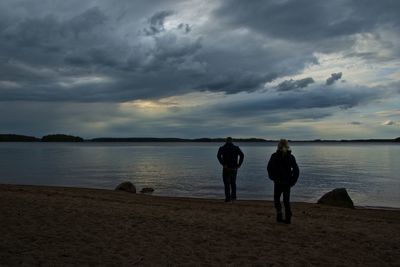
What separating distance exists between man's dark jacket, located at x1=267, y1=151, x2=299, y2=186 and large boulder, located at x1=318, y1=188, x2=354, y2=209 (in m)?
9.41

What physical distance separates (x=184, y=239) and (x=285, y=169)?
3.05 metres

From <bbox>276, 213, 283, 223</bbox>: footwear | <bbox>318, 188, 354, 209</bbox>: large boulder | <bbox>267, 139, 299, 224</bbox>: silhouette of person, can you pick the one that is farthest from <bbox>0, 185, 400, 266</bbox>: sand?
<bbox>318, 188, 354, 209</bbox>: large boulder

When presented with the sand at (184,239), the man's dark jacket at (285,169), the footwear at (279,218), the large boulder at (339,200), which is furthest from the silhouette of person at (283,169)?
the large boulder at (339,200)

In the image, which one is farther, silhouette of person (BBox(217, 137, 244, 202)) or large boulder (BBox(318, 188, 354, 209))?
large boulder (BBox(318, 188, 354, 209))

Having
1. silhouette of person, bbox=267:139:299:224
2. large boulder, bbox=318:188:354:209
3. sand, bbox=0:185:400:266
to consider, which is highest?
silhouette of person, bbox=267:139:299:224

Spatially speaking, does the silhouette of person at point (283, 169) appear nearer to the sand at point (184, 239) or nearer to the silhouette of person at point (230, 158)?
the sand at point (184, 239)

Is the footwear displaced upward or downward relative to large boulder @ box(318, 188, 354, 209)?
upward

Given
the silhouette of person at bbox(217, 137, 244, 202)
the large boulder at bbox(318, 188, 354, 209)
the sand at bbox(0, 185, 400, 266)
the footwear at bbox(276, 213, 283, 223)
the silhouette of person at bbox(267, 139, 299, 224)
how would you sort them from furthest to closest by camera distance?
the large boulder at bbox(318, 188, 354, 209), the silhouette of person at bbox(217, 137, 244, 202), the footwear at bbox(276, 213, 283, 223), the silhouette of person at bbox(267, 139, 299, 224), the sand at bbox(0, 185, 400, 266)

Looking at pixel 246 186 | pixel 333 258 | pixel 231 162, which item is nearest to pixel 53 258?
pixel 333 258

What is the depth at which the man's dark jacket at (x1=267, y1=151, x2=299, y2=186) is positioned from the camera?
9961mm

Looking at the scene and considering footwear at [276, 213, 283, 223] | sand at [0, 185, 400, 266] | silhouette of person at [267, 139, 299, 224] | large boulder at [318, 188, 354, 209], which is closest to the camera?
sand at [0, 185, 400, 266]

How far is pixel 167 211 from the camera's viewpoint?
1255 cm

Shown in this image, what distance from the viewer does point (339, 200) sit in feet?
61.2

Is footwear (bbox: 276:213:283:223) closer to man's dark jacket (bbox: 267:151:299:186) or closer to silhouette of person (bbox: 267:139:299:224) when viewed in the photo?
silhouette of person (bbox: 267:139:299:224)
